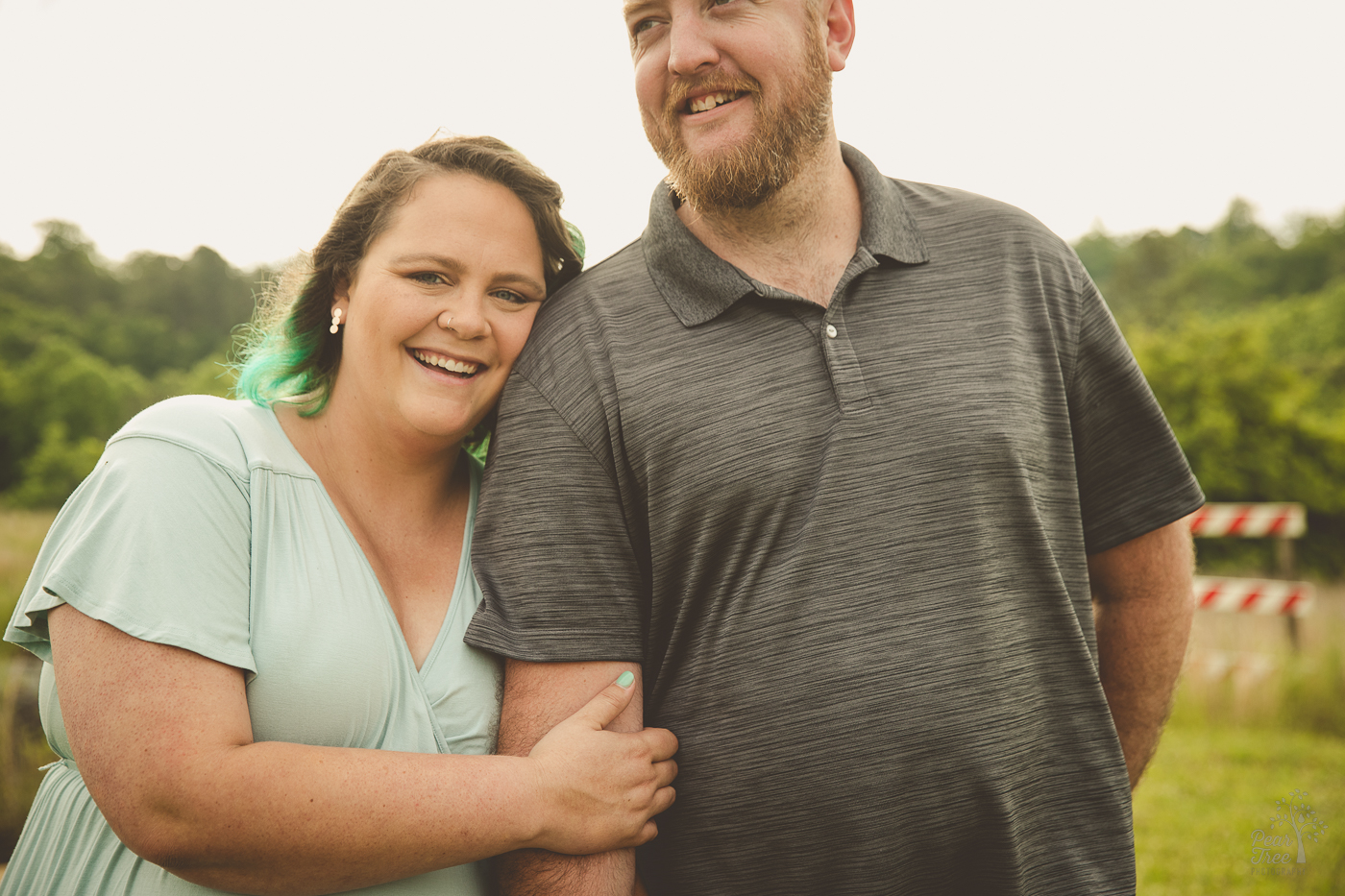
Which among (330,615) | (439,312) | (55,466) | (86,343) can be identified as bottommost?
(55,466)

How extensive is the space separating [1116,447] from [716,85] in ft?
4.03

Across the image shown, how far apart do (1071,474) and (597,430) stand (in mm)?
1051

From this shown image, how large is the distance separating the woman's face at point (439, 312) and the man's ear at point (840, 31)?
866mm

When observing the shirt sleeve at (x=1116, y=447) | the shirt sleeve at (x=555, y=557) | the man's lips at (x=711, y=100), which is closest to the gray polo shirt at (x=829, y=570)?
the shirt sleeve at (x=555, y=557)

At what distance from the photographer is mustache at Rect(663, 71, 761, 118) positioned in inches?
79.1

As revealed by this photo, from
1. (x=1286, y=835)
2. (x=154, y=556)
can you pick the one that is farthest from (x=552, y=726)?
(x=1286, y=835)

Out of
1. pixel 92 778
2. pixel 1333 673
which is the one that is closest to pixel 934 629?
pixel 92 778

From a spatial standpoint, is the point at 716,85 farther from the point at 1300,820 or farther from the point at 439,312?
the point at 1300,820

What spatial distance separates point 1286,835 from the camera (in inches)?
139

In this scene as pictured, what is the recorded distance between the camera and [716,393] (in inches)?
73.0

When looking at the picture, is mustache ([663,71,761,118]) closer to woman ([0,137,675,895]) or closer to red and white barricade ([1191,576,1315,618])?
woman ([0,137,675,895])

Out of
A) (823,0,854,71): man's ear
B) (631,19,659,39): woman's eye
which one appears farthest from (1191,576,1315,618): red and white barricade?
(631,19,659,39): woman's eye

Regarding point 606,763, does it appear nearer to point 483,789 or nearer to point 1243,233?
point 483,789

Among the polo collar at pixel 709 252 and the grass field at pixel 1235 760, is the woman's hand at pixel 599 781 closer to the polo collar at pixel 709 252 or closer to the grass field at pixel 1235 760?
the polo collar at pixel 709 252
